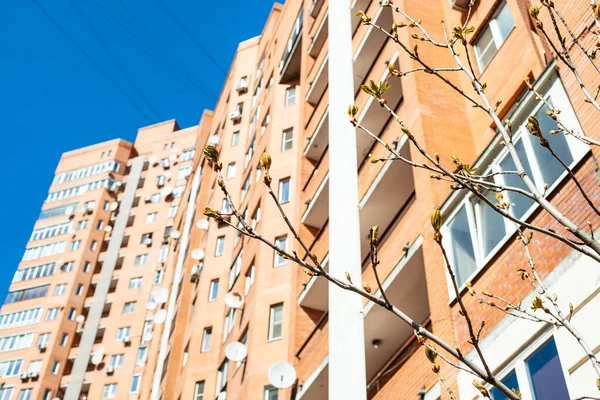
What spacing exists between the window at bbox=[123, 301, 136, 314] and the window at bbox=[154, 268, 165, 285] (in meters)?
2.57

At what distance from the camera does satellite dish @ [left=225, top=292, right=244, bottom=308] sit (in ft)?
76.5

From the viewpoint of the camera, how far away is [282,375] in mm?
17703

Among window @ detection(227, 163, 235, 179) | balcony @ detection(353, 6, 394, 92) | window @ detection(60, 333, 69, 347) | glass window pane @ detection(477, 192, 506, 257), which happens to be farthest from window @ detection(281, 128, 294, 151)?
→ window @ detection(60, 333, 69, 347)

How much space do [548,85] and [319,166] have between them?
13.8 m

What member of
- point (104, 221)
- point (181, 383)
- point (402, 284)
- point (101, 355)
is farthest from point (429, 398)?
point (104, 221)

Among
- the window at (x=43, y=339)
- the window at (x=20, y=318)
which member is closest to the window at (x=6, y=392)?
the window at (x=43, y=339)

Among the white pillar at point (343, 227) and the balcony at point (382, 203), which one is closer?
the white pillar at point (343, 227)

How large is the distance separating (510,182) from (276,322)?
40.2ft

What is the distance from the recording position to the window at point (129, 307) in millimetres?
56094

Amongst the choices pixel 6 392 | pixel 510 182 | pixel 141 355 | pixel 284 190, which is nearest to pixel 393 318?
pixel 510 182

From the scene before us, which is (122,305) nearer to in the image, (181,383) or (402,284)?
(181,383)

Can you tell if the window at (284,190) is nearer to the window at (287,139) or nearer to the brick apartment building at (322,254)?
the brick apartment building at (322,254)

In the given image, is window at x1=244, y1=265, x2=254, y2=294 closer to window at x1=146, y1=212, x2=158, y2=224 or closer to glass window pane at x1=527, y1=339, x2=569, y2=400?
glass window pane at x1=527, y1=339, x2=569, y2=400

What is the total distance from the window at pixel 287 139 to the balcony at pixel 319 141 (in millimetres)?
2231
